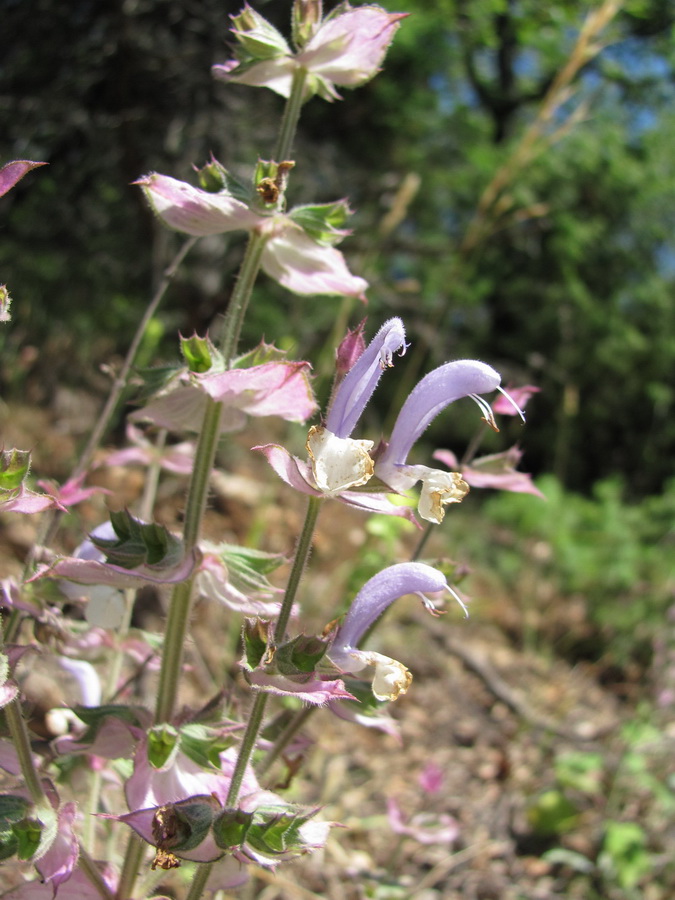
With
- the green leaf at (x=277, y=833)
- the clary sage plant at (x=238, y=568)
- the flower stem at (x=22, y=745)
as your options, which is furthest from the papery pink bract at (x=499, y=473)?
the flower stem at (x=22, y=745)

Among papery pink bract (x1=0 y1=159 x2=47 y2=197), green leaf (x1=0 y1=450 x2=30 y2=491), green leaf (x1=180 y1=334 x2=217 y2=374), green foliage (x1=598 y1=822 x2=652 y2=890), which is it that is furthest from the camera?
green foliage (x1=598 y1=822 x2=652 y2=890)

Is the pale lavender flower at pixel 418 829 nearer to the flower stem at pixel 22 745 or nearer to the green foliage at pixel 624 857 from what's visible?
the green foliage at pixel 624 857

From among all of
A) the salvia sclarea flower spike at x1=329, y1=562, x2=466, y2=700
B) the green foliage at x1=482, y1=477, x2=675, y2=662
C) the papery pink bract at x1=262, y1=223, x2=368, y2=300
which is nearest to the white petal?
the salvia sclarea flower spike at x1=329, y1=562, x2=466, y2=700

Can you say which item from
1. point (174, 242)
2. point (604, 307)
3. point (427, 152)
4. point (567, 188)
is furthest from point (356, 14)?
point (604, 307)

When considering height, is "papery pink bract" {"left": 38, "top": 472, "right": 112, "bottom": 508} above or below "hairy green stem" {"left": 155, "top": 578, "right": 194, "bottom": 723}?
above

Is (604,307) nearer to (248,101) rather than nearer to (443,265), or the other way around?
(443,265)

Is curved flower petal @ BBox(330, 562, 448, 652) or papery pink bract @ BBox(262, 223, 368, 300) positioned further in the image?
papery pink bract @ BBox(262, 223, 368, 300)

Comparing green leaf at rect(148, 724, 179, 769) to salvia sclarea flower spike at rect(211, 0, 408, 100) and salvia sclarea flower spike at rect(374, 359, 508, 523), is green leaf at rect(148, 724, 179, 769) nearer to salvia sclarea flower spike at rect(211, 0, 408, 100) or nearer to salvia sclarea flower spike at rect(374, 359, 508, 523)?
salvia sclarea flower spike at rect(374, 359, 508, 523)

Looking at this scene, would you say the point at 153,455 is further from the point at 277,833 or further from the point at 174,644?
the point at 277,833
